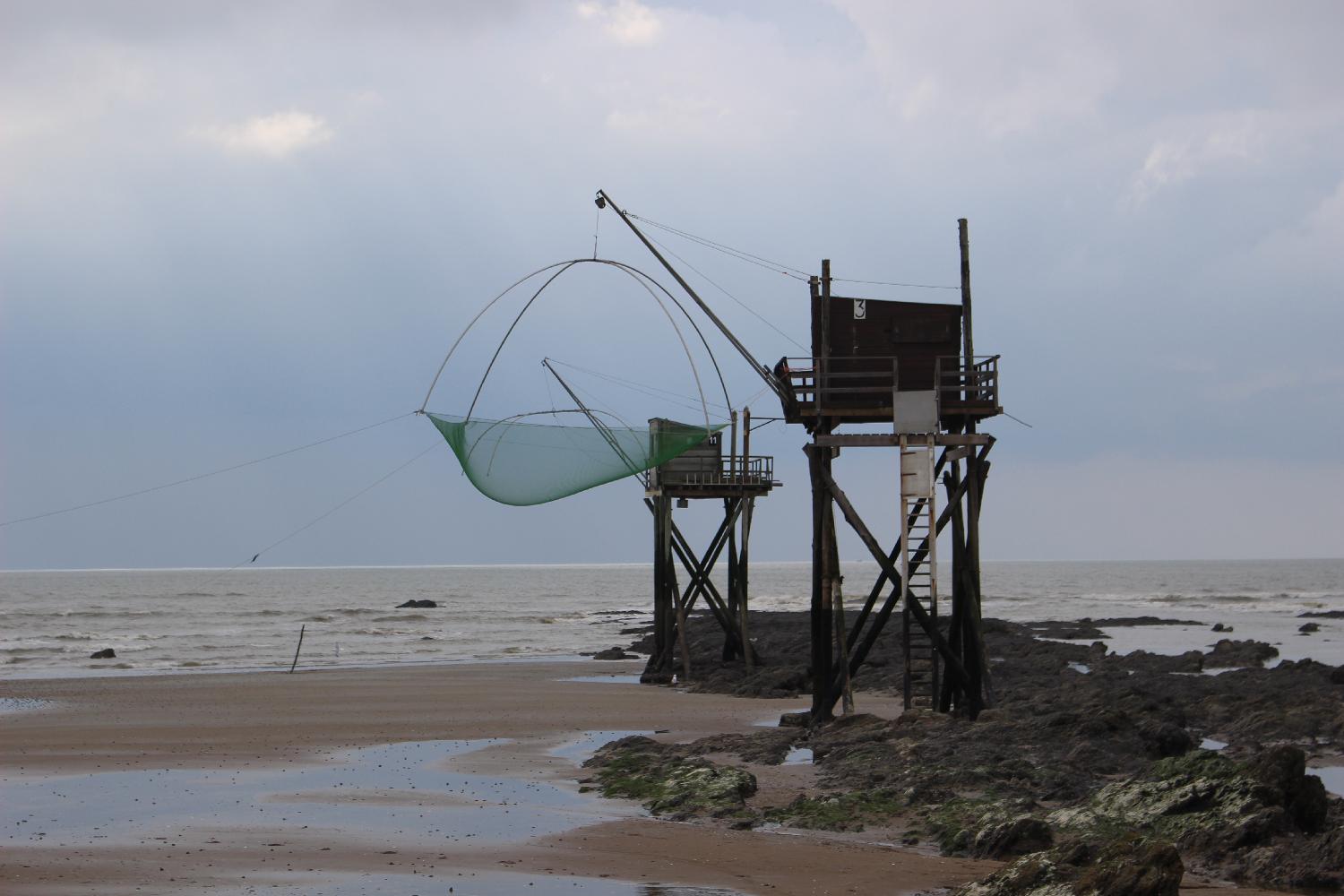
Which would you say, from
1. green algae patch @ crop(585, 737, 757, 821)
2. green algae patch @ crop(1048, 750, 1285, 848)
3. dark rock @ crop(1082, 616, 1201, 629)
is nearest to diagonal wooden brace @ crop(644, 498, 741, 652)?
green algae patch @ crop(585, 737, 757, 821)

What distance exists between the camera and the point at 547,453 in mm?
23734

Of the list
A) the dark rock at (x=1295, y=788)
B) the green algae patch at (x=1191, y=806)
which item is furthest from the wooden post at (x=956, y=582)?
the dark rock at (x=1295, y=788)

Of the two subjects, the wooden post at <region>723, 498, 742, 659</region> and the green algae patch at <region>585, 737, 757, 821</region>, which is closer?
the green algae patch at <region>585, 737, 757, 821</region>

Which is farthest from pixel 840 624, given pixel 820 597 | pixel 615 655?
pixel 615 655

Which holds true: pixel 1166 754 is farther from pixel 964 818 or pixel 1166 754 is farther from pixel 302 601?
pixel 302 601

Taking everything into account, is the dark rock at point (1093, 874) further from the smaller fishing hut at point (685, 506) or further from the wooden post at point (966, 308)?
the smaller fishing hut at point (685, 506)

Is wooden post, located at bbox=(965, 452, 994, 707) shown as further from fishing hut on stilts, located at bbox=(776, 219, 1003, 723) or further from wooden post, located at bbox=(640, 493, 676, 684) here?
wooden post, located at bbox=(640, 493, 676, 684)

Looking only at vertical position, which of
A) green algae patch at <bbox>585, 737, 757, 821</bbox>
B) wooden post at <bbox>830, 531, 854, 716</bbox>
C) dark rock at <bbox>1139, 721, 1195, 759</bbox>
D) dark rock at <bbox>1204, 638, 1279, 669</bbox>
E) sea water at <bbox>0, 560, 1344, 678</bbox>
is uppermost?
wooden post at <bbox>830, 531, 854, 716</bbox>

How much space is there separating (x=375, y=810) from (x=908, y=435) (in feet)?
28.4

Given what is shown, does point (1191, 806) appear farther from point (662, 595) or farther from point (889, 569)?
point (662, 595)

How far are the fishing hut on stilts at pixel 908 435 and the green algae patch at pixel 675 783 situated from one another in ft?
10.7

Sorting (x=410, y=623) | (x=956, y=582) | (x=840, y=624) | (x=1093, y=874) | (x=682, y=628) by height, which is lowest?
(x=410, y=623)

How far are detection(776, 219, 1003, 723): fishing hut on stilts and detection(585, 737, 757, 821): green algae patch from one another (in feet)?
10.7

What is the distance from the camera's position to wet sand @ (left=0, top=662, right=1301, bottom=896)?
33.0 ft
